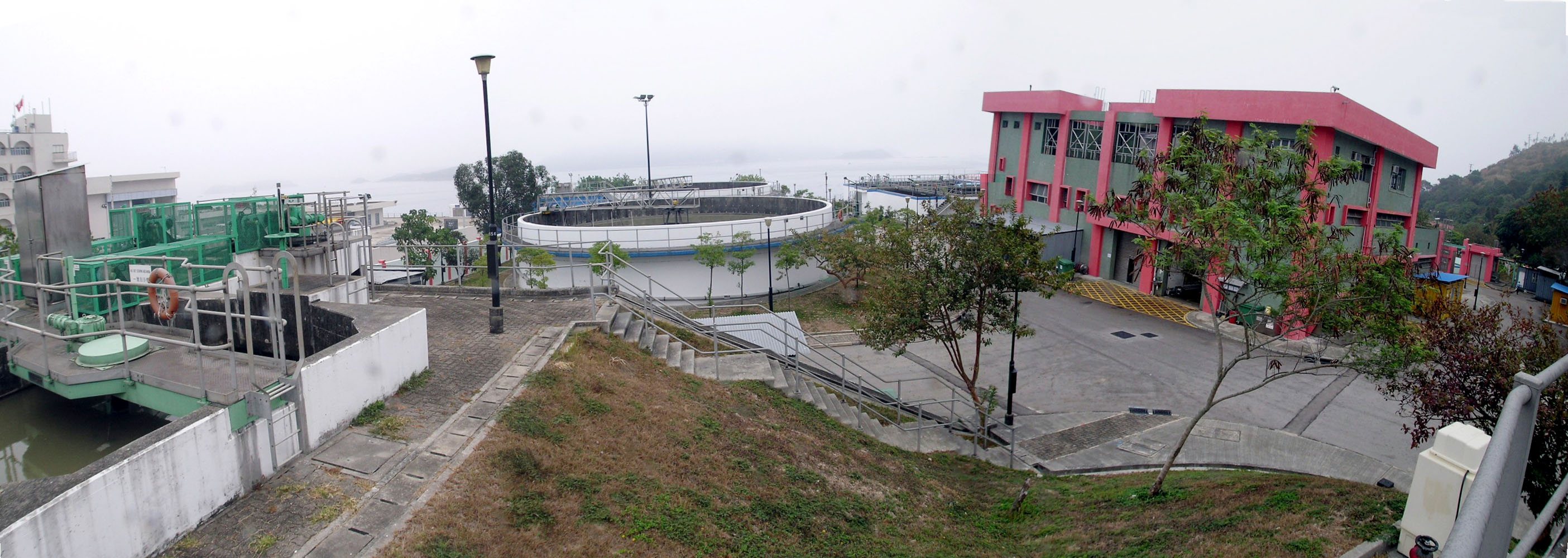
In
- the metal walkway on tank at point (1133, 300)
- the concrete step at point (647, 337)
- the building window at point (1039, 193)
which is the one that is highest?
the building window at point (1039, 193)

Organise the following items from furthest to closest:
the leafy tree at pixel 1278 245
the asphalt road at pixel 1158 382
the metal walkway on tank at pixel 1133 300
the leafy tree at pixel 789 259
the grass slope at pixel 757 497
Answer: the leafy tree at pixel 789 259, the metal walkway on tank at pixel 1133 300, the asphalt road at pixel 1158 382, the leafy tree at pixel 1278 245, the grass slope at pixel 757 497

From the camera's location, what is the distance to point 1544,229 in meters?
31.2

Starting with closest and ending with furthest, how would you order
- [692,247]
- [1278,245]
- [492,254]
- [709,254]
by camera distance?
[1278,245] < [492,254] < [709,254] < [692,247]

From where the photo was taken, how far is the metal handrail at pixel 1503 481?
4.75ft

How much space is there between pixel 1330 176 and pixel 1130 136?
2176 cm

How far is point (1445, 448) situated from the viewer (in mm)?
5355

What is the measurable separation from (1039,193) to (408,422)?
32.2m

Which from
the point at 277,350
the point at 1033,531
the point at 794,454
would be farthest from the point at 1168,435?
the point at 277,350

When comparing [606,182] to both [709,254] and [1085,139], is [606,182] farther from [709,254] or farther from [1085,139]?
[1085,139]

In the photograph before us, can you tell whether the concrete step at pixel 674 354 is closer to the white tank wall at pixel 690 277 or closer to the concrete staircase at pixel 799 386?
the concrete staircase at pixel 799 386

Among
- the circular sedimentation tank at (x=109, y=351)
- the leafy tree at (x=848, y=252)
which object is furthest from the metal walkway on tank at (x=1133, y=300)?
the circular sedimentation tank at (x=109, y=351)

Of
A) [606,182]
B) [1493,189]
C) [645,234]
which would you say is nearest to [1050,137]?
[645,234]

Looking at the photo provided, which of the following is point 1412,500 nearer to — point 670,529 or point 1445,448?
point 1445,448

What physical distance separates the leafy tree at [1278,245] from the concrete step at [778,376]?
5409mm
